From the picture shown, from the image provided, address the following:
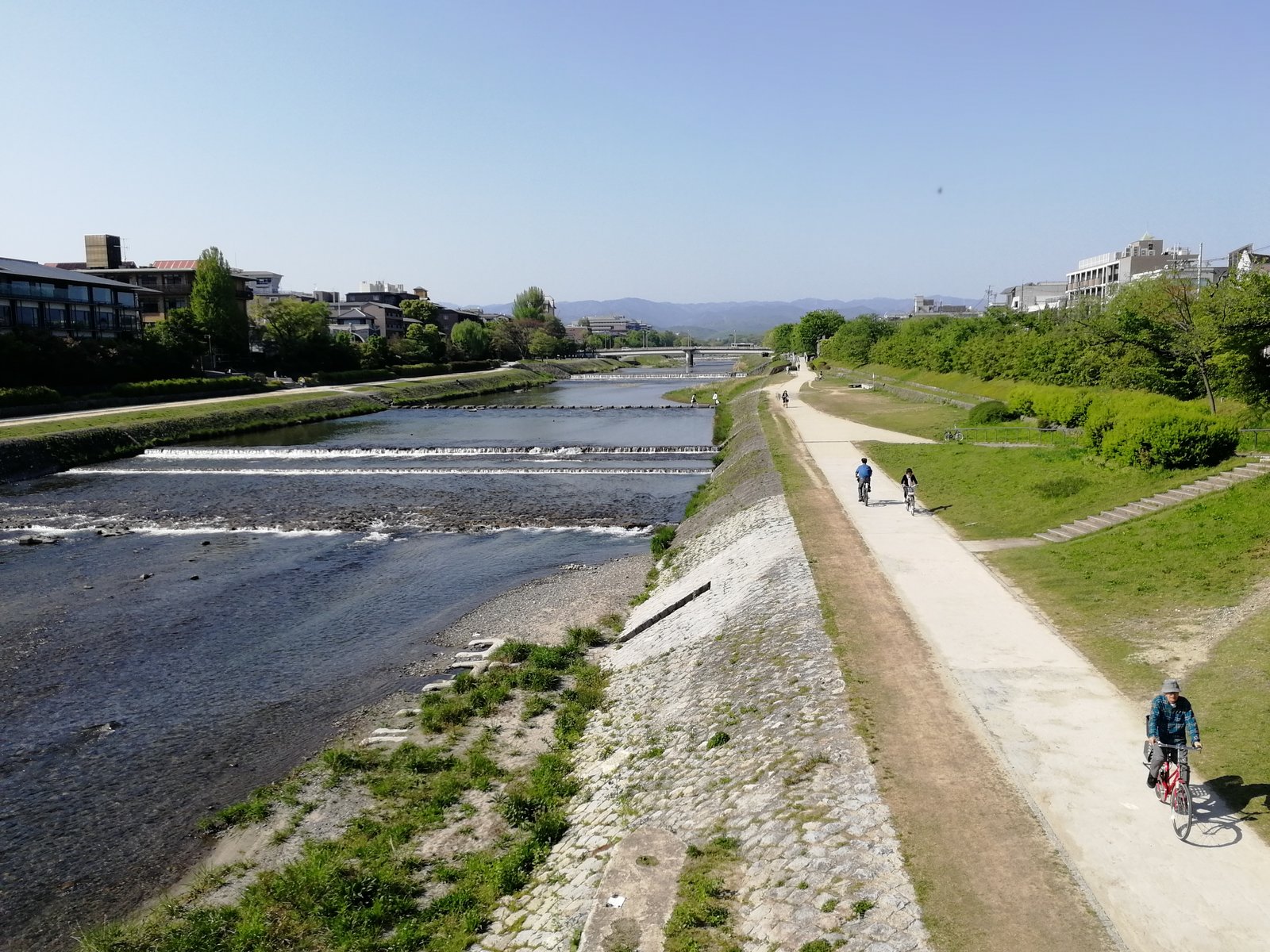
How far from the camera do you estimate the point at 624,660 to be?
22.0m

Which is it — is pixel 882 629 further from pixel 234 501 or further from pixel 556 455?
pixel 556 455

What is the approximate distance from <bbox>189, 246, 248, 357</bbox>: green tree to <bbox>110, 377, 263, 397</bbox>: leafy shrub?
6.42 m

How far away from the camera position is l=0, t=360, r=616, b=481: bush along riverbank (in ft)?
178

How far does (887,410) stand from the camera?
231ft

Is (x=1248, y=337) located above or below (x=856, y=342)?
below

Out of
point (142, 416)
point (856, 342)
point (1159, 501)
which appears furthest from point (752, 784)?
point (856, 342)

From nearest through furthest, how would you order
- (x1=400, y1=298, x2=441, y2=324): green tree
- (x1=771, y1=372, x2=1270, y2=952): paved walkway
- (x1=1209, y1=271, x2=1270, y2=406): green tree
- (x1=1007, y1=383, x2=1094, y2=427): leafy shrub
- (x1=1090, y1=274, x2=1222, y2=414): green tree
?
(x1=771, y1=372, x2=1270, y2=952): paved walkway, (x1=1209, y1=271, x2=1270, y2=406): green tree, (x1=1090, y1=274, x2=1222, y2=414): green tree, (x1=1007, y1=383, x2=1094, y2=427): leafy shrub, (x1=400, y1=298, x2=441, y2=324): green tree

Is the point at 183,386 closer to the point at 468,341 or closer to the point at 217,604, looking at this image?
the point at 217,604

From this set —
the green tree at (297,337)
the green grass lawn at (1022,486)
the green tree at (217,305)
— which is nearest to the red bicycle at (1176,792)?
the green grass lawn at (1022,486)

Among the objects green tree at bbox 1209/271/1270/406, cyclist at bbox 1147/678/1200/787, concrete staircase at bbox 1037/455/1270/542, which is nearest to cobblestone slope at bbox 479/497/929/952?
cyclist at bbox 1147/678/1200/787

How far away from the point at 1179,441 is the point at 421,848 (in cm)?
2584

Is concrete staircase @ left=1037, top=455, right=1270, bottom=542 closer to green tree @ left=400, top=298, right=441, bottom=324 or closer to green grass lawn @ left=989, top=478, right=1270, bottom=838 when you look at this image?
green grass lawn @ left=989, top=478, right=1270, bottom=838

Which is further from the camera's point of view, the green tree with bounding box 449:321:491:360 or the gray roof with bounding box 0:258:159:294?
the green tree with bounding box 449:321:491:360

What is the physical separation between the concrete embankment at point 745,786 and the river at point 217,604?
6458 millimetres
